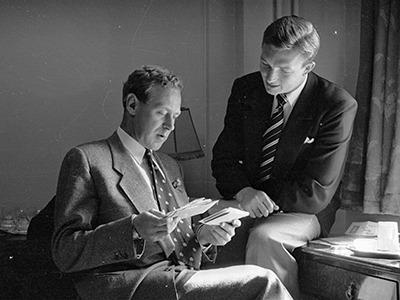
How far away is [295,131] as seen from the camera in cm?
229

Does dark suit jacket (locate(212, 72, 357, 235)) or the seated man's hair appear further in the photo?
dark suit jacket (locate(212, 72, 357, 235))

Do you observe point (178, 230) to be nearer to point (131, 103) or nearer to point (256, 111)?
point (131, 103)

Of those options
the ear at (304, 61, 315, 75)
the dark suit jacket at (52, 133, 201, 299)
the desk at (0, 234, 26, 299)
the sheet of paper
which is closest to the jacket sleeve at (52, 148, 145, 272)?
the dark suit jacket at (52, 133, 201, 299)

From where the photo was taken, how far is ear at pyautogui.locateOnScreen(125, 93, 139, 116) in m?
1.94

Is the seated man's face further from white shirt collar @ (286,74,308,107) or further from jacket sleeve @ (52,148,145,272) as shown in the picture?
white shirt collar @ (286,74,308,107)

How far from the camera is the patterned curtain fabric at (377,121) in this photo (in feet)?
7.77

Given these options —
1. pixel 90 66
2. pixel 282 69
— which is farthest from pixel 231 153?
pixel 90 66

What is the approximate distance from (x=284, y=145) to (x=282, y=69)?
0.28m

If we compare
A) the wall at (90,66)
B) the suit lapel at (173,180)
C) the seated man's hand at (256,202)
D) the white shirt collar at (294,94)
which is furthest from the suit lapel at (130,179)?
the white shirt collar at (294,94)

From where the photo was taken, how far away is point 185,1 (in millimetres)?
2355

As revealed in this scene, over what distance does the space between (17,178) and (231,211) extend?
77 cm

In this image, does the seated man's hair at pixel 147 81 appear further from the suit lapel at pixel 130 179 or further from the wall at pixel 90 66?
the wall at pixel 90 66

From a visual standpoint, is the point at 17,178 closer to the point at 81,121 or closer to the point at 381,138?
the point at 81,121

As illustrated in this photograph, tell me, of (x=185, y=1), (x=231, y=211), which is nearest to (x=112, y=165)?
(x=231, y=211)
